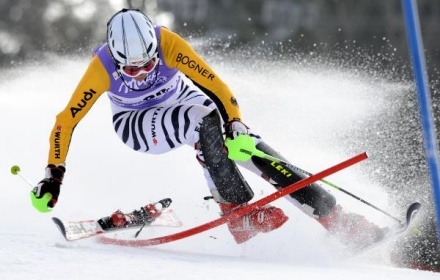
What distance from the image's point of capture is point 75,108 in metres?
4.81

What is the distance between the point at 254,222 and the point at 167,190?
158cm

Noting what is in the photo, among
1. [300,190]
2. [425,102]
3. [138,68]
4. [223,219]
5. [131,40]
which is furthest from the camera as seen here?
[223,219]

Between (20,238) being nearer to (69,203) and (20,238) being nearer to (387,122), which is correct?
(69,203)

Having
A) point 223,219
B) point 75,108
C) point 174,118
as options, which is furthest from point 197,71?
point 223,219

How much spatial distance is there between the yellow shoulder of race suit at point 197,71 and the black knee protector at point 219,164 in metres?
0.09

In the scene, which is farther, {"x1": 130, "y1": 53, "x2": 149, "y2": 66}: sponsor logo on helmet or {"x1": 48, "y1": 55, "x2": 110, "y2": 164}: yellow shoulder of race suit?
{"x1": 48, "y1": 55, "x2": 110, "y2": 164}: yellow shoulder of race suit

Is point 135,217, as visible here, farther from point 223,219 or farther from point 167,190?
point 167,190

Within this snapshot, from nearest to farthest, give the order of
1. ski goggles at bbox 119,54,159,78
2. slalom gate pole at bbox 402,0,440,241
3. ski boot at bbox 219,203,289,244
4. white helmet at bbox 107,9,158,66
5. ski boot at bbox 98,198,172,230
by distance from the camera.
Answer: slalom gate pole at bbox 402,0,440,241
white helmet at bbox 107,9,158,66
ski goggles at bbox 119,54,159,78
ski boot at bbox 219,203,289,244
ski boot at bbox 98,198,172,230

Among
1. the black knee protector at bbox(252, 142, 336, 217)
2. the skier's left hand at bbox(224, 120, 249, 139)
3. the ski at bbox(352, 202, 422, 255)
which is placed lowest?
the ski at bbox(352, 202, 422, 255)

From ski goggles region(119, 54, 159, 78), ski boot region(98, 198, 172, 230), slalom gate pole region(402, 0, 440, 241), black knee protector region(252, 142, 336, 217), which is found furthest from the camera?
ski boot region(98, 198, 172, 230)

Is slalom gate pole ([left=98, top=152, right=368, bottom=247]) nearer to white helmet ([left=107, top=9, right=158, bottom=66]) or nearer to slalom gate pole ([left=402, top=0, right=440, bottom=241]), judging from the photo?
slalom gate pole ([left=402, top=0, right=440, bottom=241])

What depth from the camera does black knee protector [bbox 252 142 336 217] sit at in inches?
193

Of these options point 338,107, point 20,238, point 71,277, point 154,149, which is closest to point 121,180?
point 154,149

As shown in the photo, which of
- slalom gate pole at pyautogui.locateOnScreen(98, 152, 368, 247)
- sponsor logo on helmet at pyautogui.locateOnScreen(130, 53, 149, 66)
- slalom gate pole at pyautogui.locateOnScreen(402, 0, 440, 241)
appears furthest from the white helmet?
slalom gate pole at pyautogui.locateOnScreen(402, 0, 440, 241)
